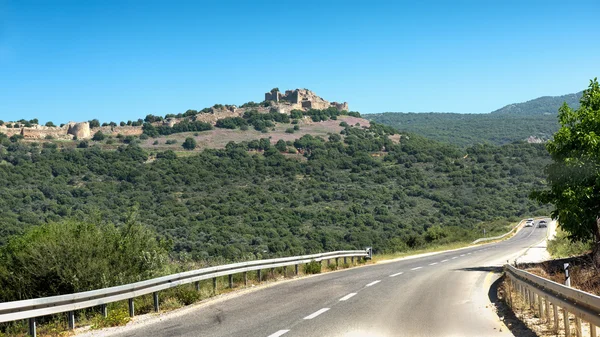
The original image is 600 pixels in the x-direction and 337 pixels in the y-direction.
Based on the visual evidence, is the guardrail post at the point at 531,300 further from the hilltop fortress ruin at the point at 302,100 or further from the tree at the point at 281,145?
the hilltop fortress ruin at the point at 302,100

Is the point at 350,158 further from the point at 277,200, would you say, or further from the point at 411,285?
the point at 411,285

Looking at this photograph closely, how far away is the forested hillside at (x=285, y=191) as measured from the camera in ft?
192

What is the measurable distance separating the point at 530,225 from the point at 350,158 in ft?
148

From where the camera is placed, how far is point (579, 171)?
64.5ft

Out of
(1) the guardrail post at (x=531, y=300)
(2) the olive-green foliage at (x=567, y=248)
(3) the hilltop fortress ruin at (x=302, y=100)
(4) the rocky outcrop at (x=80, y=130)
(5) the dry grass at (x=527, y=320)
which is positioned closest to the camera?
(5) the dry grass at (x=527, y=320)

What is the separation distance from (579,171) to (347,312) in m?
11.0

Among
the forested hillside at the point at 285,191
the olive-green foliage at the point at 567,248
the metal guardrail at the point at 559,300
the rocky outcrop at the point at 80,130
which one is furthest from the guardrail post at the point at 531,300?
the rocky outcrop at the point at 80,130

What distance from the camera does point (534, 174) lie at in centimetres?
10194

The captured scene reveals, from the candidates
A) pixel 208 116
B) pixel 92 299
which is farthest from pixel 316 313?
pixel 208 116

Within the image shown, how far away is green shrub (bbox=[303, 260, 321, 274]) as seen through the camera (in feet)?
75.5

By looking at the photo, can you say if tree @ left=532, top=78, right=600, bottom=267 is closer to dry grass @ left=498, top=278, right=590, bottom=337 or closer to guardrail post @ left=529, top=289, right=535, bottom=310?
dry grass @ left=498, top=278, right=590, bottom=337

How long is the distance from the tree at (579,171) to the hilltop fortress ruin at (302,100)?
15676 cm

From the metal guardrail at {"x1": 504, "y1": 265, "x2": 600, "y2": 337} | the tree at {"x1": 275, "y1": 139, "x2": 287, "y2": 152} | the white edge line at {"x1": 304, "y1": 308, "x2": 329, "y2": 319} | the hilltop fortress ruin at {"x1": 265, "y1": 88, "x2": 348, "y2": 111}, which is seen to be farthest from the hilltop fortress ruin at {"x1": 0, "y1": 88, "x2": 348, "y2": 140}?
the metal guardrail at {"x1": 504, "y1": 265, "x2": 600, "y2": 337}

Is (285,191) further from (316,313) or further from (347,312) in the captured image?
(316,313)
